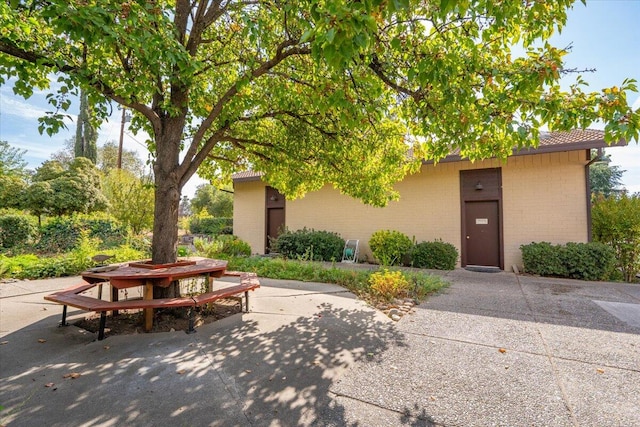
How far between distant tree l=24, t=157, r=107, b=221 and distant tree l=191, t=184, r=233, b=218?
11438 mm

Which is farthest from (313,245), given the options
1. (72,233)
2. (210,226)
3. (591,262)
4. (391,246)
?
(210,226)

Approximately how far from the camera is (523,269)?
8.33 metres

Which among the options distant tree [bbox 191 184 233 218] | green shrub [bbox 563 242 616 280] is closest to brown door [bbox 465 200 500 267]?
green shrub [bbox 563 242 616 280]

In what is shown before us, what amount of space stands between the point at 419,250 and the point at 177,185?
24.0 ft

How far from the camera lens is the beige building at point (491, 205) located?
8055 millimetres

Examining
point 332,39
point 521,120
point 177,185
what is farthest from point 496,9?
point 177,185

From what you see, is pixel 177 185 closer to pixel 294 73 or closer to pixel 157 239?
pixel 157 239

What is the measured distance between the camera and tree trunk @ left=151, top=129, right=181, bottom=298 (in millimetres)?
4215

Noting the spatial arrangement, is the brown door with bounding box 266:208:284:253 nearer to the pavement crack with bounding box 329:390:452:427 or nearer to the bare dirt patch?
the bare dirt patch

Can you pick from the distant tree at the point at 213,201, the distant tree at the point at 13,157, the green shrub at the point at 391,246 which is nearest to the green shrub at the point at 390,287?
the green shrub at the point at 391,246

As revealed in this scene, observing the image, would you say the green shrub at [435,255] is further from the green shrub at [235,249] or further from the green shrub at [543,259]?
the green shrub at [235,249]

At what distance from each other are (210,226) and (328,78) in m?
20.5

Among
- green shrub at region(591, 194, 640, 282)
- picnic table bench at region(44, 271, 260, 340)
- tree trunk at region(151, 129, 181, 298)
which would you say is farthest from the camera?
green shrub at region(591, 194, 640, 282)

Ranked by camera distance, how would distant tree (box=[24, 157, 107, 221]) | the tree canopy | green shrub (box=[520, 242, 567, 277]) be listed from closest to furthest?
1. the tree canopy
2. green shrub (box=[520, 242, 567, 277])
3. distant tree (box=[24, 157, 107, 221])
